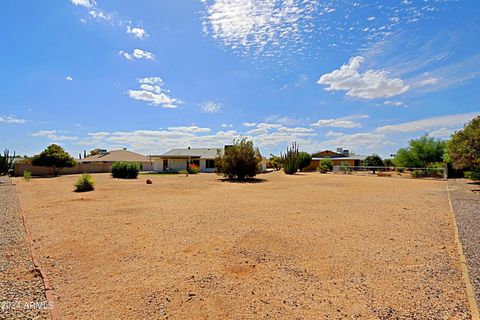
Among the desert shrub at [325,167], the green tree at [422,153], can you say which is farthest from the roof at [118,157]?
the green tree at [422,153]

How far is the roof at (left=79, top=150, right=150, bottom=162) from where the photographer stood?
4884 cm

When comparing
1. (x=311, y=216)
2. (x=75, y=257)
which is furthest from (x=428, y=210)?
(x=75, y=257)

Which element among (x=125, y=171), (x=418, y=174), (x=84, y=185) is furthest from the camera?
(x=125, y=171)

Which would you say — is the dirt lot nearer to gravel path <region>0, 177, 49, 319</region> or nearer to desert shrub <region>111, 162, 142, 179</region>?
gravel path <region>0, 177, 49, 319</region>

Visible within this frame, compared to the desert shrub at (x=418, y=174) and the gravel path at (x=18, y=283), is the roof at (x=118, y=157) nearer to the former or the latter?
the desert shrub at (x=418, y=174)

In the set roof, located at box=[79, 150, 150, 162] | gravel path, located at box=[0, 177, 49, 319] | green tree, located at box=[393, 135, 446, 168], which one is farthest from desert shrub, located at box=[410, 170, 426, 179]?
roof, located at box=[79, 150, 150, 162]

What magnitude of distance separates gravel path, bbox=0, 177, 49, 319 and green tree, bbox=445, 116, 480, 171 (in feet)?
71.6

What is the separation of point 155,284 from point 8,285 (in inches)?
84.3

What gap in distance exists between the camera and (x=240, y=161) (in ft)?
81.5

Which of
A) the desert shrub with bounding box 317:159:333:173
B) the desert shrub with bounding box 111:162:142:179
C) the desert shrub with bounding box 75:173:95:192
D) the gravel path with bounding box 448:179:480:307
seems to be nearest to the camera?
the gravel path with bounding box 448:179:480:307

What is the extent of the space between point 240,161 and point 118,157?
116ft

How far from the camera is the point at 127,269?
4441mm

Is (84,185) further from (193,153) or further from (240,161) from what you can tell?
(193,153)

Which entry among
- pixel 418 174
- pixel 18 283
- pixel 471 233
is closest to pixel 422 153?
pixel 418 174
